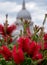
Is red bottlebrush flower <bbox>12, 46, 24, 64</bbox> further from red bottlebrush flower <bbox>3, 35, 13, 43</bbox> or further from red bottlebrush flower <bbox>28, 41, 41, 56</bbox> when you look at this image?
red bottlebrush flower <bbox>3, 35, 13, 43</bbox>

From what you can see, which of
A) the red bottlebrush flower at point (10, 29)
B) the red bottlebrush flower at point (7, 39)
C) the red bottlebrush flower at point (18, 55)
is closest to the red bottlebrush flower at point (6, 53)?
the red bottlebrush flower at point (18, 55)

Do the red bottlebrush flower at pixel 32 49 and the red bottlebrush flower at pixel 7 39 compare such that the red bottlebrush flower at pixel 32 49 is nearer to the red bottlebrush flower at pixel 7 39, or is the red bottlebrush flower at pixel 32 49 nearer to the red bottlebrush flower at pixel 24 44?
the red bottlebrush flower at pixel 24 44

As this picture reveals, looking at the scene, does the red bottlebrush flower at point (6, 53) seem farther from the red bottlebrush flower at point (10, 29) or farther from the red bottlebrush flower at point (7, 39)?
the red bottlebrush flower at point (10, 29)

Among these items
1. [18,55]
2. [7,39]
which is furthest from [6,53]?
[7,39]

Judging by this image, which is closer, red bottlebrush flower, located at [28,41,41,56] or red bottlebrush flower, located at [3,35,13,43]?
red bottlebrush flower, located at [28,41,41,56]

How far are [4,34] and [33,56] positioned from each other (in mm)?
498

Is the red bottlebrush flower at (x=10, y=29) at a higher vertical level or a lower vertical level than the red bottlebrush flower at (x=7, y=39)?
higher

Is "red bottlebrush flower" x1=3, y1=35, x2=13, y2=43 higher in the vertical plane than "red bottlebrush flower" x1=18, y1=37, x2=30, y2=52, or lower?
lower

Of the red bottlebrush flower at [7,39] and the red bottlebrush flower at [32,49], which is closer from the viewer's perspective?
the red bottlebrush flower at [32,49]

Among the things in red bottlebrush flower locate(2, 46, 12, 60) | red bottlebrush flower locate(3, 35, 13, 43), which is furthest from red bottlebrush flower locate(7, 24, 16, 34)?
red bottlebrush flower locate(2, 46, 12, 60)

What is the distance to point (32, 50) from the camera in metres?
1.07

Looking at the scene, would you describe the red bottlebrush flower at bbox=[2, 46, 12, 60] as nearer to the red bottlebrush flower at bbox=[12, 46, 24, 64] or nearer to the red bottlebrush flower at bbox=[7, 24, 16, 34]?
the red bottlebrush flower at bbox=[12, 46, 24, 64]

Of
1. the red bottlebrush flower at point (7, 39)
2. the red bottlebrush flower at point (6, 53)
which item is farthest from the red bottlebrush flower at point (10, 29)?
the red bottlebrush flower at point (6, 53)

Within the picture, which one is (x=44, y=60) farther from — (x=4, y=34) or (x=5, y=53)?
(x=4, y=34)
